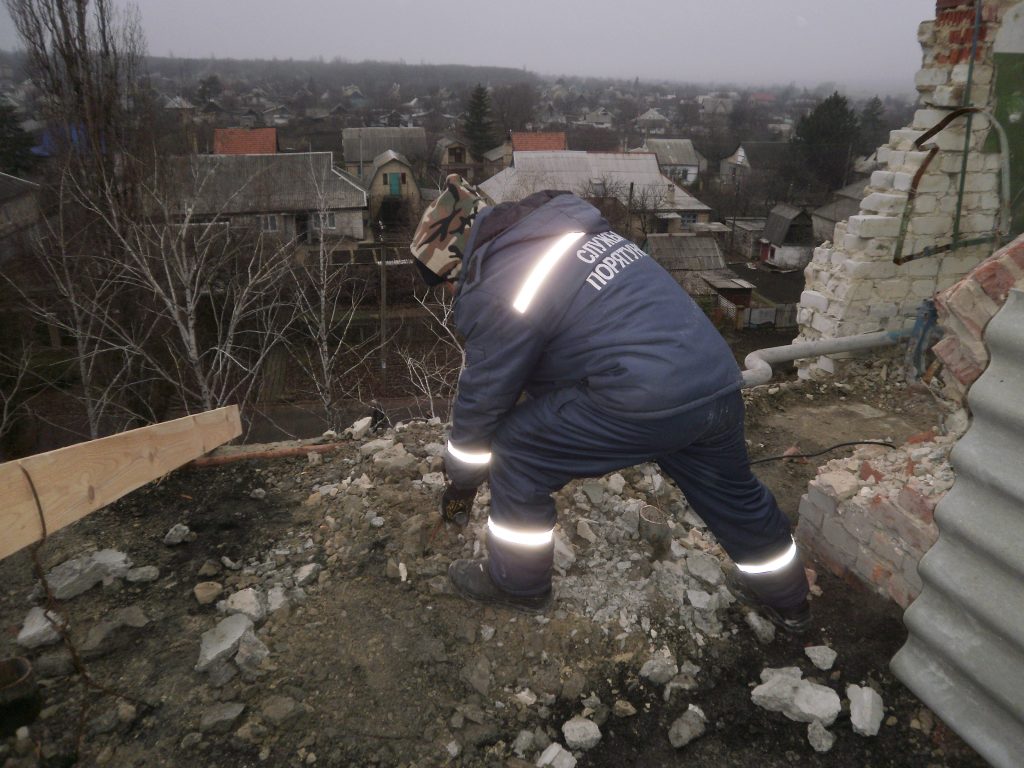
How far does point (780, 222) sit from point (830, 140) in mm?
9622

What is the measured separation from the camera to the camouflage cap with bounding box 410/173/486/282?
2.46m

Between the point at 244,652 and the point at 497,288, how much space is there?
4.92ft

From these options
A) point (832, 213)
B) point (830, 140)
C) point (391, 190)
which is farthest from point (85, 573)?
point (830, 140)

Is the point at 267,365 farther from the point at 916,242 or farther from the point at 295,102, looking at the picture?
the point at 295,102

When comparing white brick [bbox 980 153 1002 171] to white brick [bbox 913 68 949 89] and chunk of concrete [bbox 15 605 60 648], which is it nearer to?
white brick [bbox 913 68 949 89]

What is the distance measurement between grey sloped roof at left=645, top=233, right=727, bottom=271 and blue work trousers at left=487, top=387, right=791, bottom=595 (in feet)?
58.8

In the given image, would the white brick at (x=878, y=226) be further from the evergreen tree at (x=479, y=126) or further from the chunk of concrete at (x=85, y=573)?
the evergreen tree at (x=479, y=126)

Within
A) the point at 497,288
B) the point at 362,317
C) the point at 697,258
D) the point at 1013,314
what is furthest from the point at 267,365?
the point at 1013,314

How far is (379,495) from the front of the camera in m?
3.24

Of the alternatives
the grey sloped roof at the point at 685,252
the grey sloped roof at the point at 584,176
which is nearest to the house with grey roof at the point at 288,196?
the grey sloped roof at the point at 584,176

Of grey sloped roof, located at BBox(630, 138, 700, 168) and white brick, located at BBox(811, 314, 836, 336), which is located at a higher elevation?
grey sloped roof, located at BBox(630, 138, 700, 168)

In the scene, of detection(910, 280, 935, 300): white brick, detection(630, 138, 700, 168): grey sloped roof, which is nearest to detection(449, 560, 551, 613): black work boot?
detection(910, 280, 935, 300): white brick

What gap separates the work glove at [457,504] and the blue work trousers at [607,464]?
34cm

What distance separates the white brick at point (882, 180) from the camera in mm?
5093
